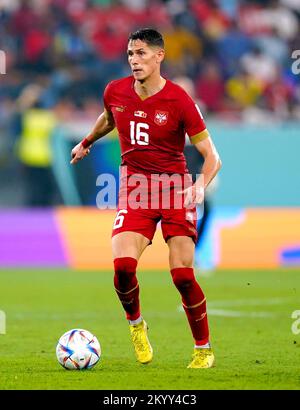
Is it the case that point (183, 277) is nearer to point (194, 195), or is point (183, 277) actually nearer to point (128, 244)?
point (128, 244)

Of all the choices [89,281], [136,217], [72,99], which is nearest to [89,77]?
[72,99]

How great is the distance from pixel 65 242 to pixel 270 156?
11.2 ft

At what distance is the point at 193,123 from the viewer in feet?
24.8

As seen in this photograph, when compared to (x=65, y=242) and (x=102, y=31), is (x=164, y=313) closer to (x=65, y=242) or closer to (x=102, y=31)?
(x=65, y=242)

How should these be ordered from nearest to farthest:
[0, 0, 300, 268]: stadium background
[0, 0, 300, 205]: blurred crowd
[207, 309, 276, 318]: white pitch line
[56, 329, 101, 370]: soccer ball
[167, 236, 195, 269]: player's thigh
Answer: [56, 329, 101, 370]: soccer ball < [167, 236, 195, 269]: player's thigh < [207, 309, 276, 318]: white pitch line < [0, 0, 300, 268]: stadium background < [0, 0, 300, 205]: blurred crowd

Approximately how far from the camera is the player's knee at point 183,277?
7.53 m

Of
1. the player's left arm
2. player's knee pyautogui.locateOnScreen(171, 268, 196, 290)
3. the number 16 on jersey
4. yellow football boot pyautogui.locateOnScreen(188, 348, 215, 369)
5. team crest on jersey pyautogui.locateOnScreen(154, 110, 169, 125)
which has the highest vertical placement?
team crest on jersey pyautogui.locateOnScreen(154, 110, 169, 125)

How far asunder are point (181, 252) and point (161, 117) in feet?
3.19

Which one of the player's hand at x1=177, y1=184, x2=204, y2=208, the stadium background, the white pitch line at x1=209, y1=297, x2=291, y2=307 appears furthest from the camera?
the stadium background

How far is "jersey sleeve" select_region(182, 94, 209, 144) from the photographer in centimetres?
756

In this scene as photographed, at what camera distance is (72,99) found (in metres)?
18.3

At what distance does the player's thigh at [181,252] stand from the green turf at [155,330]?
730 mm

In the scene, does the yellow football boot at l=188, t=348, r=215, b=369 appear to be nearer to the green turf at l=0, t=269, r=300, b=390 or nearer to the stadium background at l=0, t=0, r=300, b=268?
the green turf at l=0, t=269, r=300, b=390

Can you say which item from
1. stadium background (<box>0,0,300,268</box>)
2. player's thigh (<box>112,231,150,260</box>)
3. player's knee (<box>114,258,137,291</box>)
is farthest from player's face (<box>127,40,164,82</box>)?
stadium background (<box>0,0,300,268</box>)
